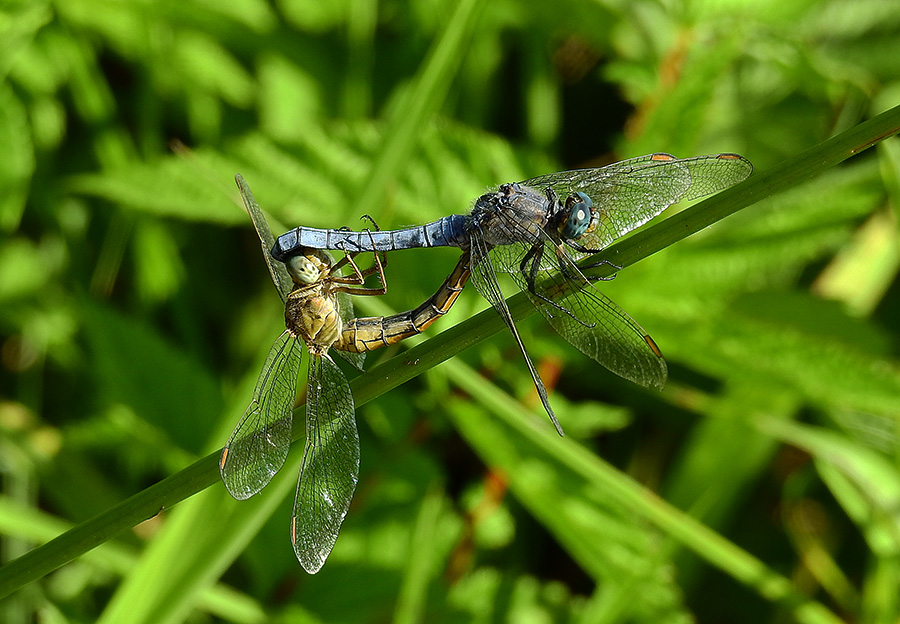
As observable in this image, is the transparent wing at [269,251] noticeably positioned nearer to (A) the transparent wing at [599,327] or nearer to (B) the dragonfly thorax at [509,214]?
(B) the dragonfly thorax at [509,214]

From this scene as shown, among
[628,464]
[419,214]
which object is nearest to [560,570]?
[628,464]

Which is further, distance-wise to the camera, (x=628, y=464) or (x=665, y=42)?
(x=628, y=464)

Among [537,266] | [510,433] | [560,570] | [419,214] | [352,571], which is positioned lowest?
[560,570]

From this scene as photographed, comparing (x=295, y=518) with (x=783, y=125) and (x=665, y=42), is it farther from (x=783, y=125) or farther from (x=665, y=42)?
(x=783, y=125)

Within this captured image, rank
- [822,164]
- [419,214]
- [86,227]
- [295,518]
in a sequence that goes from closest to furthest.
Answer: [822,164] < [295,518] < [419,214] < [86,227]

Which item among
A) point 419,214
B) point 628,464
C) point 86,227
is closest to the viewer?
point 419,214

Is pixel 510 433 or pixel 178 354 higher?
pixel 510 433

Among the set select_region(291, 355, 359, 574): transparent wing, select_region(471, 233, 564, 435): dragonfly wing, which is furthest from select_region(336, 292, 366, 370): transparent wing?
select_region(471, 233, 564, 435): dragonfly wing
